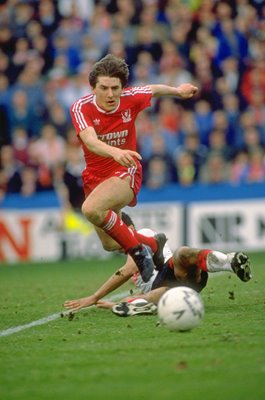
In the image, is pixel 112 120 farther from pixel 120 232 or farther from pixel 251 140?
pixel 251 140

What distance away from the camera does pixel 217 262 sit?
312 inches

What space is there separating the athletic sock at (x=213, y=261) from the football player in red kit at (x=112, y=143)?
53 cm

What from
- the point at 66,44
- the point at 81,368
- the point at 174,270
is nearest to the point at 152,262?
the point at 174,270

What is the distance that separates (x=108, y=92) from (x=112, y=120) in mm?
315

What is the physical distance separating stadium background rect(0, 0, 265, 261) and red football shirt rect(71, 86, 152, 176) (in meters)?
5.87

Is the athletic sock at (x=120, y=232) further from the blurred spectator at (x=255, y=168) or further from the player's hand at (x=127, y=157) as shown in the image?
the blurred spectator at (x=255, y=168)

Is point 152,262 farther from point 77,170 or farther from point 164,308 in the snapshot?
point 77,170

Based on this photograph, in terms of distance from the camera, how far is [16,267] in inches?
571

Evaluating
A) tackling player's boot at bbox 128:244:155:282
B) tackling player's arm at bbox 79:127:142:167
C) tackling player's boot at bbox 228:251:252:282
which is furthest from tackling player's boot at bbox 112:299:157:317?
tackling player's arm at bbox 79:127:142:167

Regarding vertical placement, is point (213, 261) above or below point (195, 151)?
below

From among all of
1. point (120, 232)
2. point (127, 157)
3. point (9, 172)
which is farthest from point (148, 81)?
point (127, 157)

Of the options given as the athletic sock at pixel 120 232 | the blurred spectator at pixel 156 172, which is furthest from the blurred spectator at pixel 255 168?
the athletic sock at pixel 120 232

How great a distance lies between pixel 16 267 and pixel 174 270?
649cm

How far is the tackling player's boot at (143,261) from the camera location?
27.3ft
